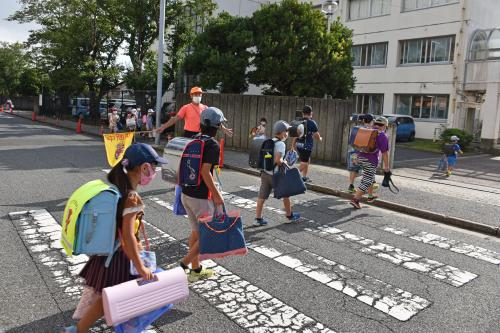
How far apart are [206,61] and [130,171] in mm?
15600

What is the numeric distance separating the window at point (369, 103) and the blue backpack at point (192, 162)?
1161 inches

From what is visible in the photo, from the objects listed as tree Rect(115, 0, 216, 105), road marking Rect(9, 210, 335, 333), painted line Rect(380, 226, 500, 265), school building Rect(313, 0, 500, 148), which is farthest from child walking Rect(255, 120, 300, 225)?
school building Rect(313, 0, 500, 148)

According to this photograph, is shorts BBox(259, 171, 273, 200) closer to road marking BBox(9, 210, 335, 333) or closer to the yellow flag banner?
road marking BBox(9, 210, 335, 333)

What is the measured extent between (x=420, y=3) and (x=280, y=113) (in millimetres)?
18888

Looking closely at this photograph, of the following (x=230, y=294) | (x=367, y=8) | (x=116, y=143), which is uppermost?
(x=367, y=8)

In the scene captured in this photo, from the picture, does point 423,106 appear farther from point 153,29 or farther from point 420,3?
point 153,29

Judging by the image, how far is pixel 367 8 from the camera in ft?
107

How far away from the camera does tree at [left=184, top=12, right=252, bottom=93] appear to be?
1762 centimetres

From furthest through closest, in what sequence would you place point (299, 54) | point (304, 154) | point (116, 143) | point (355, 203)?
point (299, 54)
point (304, 154)
point (355, 203)
point (116, 143)

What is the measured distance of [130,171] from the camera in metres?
3.12

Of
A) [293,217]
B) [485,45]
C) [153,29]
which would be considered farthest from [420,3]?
[293,217]

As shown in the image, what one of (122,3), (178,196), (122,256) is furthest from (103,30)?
(122,256)

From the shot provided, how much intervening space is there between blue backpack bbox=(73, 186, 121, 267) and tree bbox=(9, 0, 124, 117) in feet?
89.0

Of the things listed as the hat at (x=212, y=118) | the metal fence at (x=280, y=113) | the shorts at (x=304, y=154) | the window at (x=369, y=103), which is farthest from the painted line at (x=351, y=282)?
the window at (x=369, y=103)
